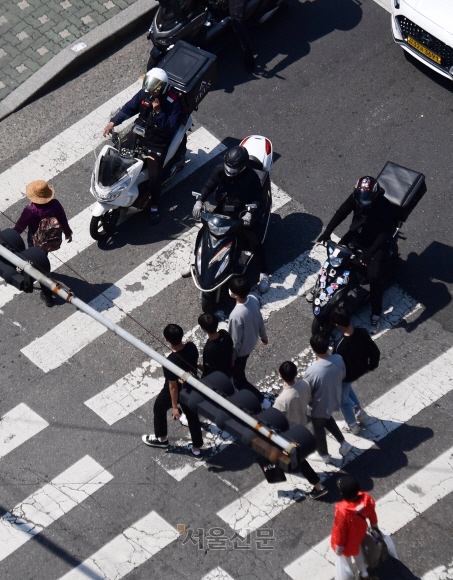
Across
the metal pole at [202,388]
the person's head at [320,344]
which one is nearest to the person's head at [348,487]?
the metal pole at [202,388]

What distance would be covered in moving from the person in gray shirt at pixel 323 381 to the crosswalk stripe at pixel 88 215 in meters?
4.28

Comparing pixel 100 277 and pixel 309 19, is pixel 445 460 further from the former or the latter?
pixel 309 19

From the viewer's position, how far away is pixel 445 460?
1130cm

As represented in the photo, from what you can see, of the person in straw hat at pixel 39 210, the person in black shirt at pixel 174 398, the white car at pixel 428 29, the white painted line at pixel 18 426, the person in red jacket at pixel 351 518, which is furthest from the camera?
the white car at pixel 428 29

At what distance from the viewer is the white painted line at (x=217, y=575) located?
10594 mm

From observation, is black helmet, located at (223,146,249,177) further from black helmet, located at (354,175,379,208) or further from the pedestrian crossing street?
the pedestrian crossing street

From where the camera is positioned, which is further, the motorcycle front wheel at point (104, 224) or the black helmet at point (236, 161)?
the motorcycle front wheel at point (104, 224)

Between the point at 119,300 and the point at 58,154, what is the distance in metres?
2.79

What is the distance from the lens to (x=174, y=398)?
10773 mm

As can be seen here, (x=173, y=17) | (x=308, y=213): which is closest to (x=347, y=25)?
(x=173, y=17)

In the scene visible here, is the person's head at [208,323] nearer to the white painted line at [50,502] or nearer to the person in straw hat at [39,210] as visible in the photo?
the white painted line at [50,502]

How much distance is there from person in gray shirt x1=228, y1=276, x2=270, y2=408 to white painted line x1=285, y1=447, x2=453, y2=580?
2085 millimetres

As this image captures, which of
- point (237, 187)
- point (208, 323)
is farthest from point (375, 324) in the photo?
point (208, 323)

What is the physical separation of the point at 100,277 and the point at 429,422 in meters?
4.54
